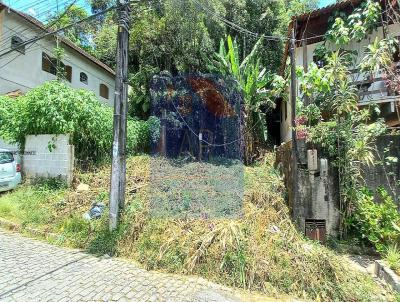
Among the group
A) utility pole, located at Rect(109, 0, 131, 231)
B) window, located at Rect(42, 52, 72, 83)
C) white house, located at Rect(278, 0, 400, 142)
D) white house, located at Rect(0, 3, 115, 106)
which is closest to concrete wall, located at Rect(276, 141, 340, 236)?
white house, located at Rect(278, 0, 400, 142)

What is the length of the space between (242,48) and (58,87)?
35.4 ft

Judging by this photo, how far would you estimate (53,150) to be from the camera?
8.79 metres

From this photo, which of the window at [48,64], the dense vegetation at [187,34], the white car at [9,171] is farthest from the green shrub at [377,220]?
the window at [48,64]

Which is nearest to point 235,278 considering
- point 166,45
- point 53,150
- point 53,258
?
point 53,258

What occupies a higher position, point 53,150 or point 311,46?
point 311,46

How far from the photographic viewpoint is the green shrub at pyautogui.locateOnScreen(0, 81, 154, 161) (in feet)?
28.6

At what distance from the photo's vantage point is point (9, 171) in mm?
8781

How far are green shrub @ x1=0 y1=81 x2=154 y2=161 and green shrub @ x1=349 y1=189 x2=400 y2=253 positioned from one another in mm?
7017

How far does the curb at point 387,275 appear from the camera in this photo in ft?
15.6

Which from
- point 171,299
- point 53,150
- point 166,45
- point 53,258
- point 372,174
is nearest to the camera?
point 171,299

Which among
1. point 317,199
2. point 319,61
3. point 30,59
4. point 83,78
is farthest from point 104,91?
point 317,199

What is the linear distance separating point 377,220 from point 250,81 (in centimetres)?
776

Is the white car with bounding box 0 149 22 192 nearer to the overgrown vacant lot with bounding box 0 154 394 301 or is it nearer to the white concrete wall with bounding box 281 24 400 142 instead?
the overgrown vacant lot with bounding box 0 154 394 301

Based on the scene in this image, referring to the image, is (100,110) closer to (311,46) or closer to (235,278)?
(235,278)
